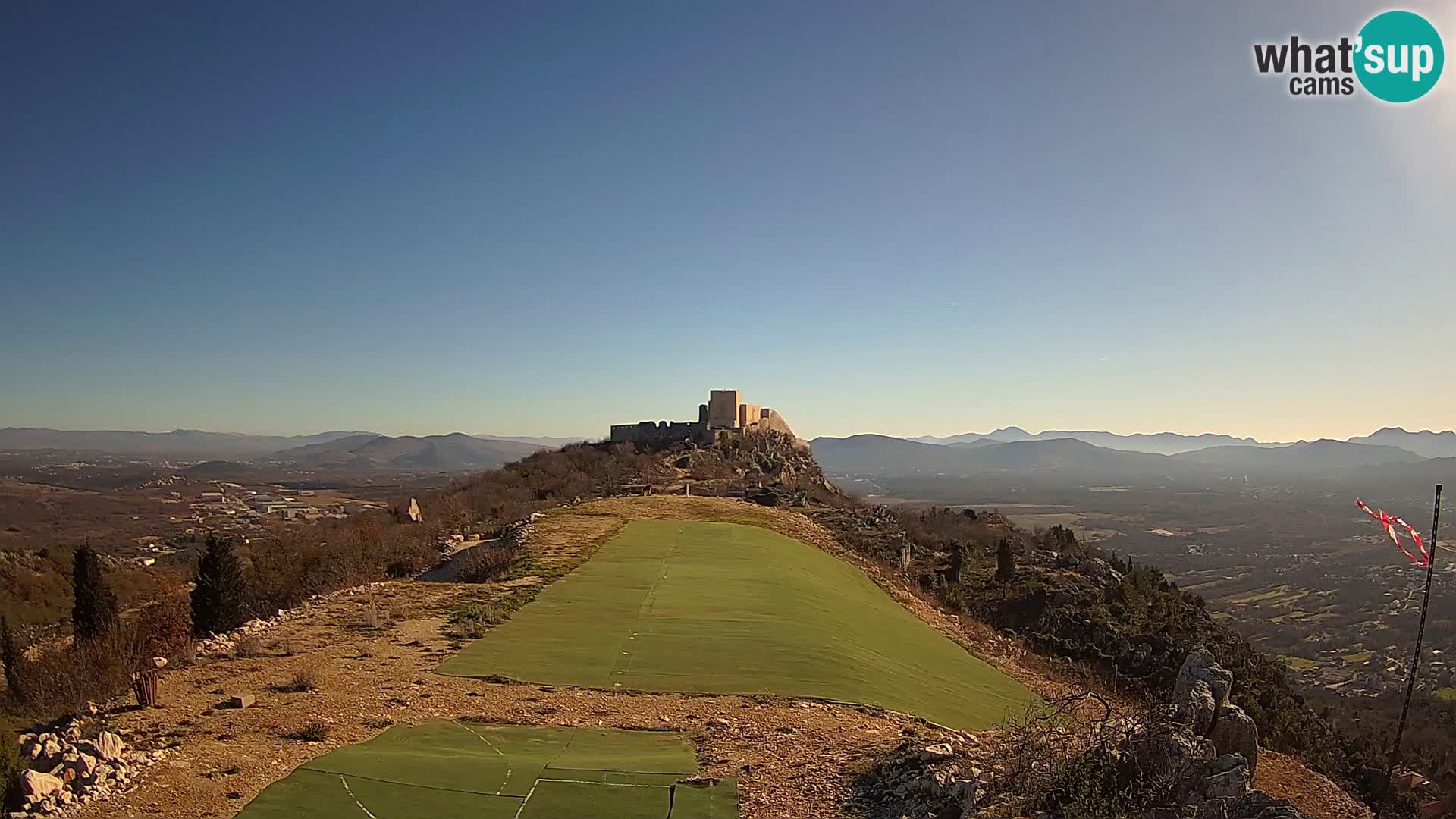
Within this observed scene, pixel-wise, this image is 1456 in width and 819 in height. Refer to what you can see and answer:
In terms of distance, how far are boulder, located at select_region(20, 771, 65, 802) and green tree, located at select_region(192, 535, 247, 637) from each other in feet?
34.2

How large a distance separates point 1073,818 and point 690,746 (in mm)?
5061

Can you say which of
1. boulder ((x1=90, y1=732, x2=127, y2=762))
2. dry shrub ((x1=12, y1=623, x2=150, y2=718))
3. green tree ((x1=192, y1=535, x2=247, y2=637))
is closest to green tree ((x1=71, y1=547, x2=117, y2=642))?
green tree ((x1=192, y1=535, x2=247, y2=637))

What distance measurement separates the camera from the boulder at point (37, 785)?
24.7 ft

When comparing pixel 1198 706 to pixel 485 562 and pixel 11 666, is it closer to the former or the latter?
pixel 485 562

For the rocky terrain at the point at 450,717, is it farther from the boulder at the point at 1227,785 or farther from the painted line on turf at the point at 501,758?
the painted line on turf at the point at 501,758

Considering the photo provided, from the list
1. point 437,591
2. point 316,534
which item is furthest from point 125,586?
point 437,591

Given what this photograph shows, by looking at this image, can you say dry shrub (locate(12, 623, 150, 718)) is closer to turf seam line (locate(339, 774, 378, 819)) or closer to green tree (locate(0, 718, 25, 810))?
green tree (locate(0, 718, 25, 810))

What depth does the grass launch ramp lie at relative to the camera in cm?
814

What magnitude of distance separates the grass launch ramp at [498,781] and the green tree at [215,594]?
33.0 feet

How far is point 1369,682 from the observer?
4188 cm

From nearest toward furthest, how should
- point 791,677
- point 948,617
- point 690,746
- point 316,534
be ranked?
point 690,746, point 791,677, point 948,617, point 316,534

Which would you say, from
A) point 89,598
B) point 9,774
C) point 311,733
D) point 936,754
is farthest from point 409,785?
point 89,598

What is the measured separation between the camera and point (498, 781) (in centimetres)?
890

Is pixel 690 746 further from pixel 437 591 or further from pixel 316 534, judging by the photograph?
pixel 316 534
